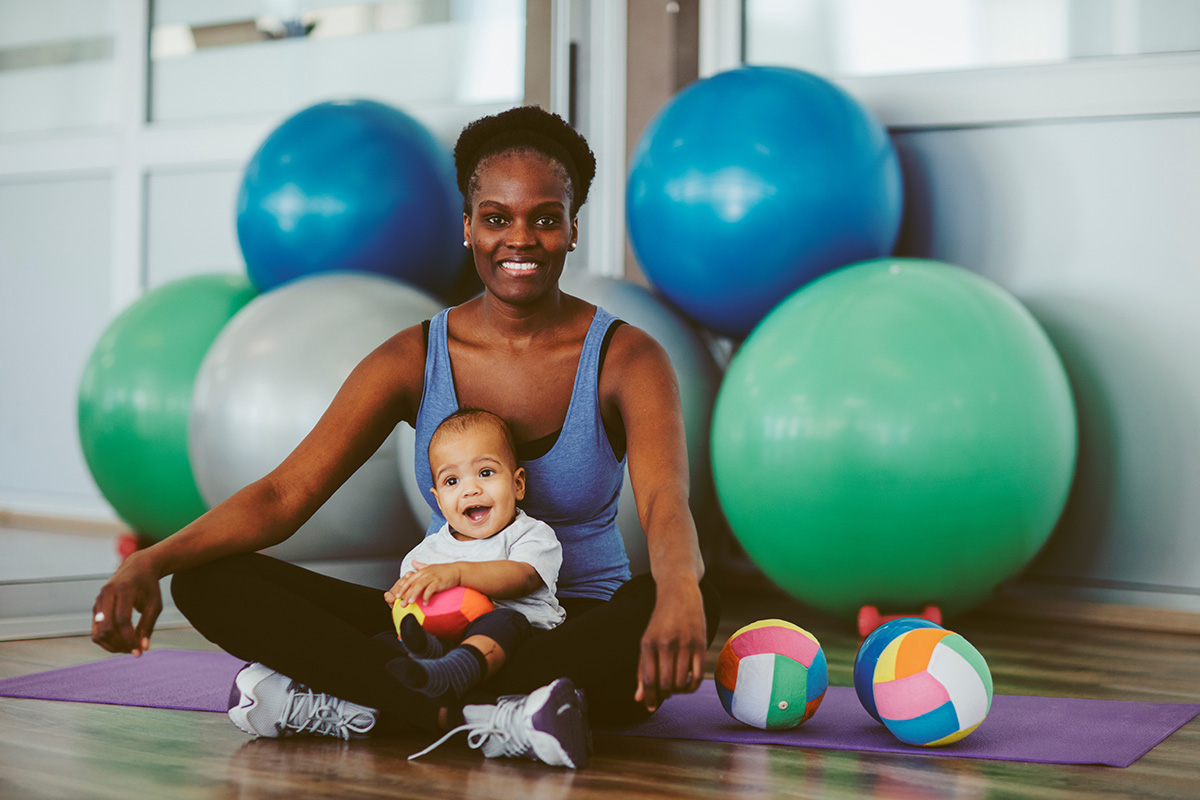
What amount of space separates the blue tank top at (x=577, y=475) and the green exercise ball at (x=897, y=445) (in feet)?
2.50

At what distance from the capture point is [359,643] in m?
1.53

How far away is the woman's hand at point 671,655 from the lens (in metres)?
1.33

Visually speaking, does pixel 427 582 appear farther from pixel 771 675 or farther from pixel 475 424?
pixel 771 675

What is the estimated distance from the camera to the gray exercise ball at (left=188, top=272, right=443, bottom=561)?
277 cm

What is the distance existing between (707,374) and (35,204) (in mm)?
3167

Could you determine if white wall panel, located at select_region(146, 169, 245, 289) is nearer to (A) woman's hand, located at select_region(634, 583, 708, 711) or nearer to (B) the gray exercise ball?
(B) the gray exercise ball

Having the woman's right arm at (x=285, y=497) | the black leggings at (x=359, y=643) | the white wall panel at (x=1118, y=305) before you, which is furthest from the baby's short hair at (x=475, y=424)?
the white wall panel at (x=1118, y=305)

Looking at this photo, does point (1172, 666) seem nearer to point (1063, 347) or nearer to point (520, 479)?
point (1063, 347)

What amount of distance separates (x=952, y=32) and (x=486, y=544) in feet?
7.32

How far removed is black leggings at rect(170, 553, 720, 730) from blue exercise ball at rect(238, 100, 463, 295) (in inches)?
71.1

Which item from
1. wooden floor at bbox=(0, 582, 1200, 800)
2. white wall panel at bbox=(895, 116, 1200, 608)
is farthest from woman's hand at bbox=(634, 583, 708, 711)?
white wall panel at bbox=(895, 116, 1200, 608)

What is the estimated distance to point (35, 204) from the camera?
4797mm

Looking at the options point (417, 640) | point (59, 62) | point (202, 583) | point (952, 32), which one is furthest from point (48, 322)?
Result: point (417, 640)

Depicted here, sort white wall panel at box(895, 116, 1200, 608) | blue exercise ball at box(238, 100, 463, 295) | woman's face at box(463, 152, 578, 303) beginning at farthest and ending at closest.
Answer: blue exercise ball at box(238, 100, 463, 295) < white wall panel at box(895, 116, 1200, 608) < woman's face at box(463, 152, 578, 303)
